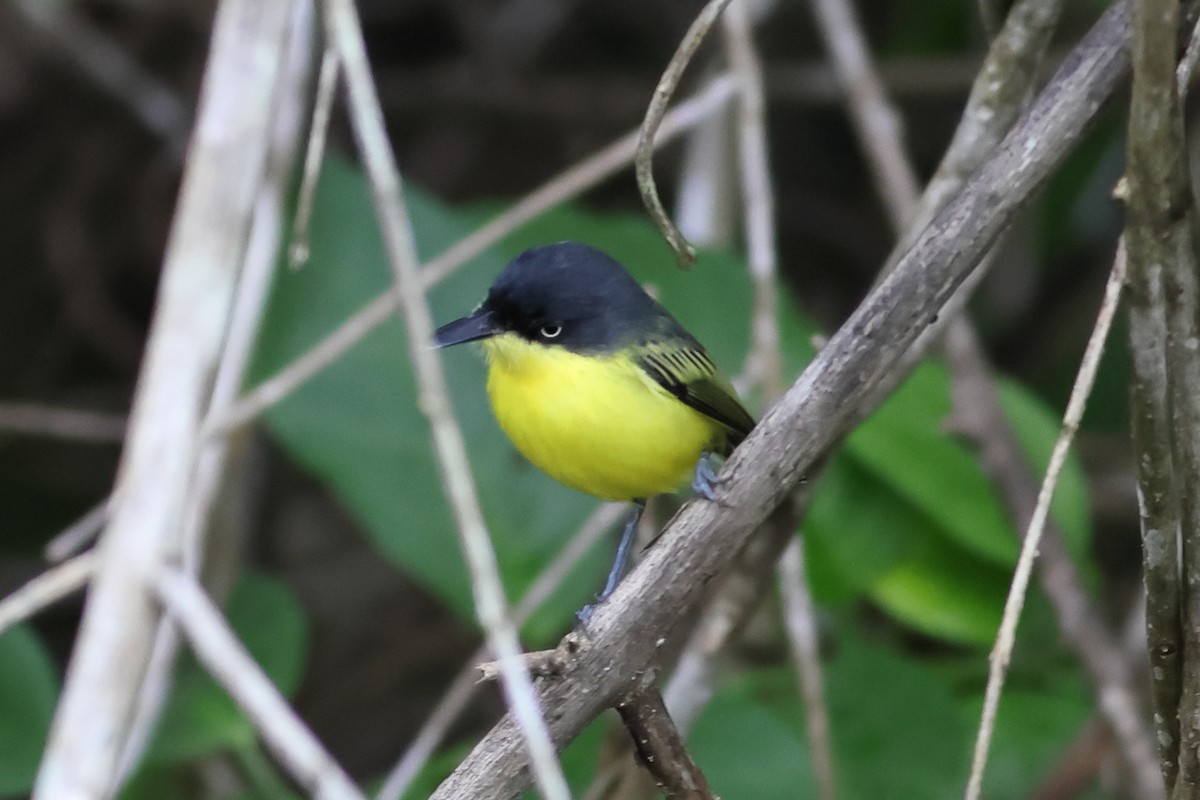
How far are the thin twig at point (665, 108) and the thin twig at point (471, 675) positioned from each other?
65 centimetres

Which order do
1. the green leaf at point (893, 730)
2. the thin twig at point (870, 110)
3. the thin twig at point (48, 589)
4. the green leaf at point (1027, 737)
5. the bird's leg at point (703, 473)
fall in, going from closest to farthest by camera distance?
the thin twig at point (48, 589), the bird's leg at point (703, 473), the green leaf at point (893, 730), the green leaf at point (1027, 737), the thin twig at point (870, 110)

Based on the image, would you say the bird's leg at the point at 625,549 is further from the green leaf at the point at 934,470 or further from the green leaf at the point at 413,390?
the green leaf at the point at 934,470

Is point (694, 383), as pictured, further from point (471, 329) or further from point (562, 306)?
point (471, 329)

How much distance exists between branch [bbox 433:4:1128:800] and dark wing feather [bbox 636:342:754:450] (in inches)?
29.2

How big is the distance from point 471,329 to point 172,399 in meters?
0.95

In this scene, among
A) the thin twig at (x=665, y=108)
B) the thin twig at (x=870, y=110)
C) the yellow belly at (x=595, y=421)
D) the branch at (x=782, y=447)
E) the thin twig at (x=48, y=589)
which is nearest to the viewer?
the thin twig at (x=48, y=589)

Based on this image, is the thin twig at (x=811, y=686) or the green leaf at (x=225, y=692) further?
the green leaf at (x=225, y=692)

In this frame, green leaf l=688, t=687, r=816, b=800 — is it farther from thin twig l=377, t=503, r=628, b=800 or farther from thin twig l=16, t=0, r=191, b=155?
thin twig l=16, t=0, r=191, b=155

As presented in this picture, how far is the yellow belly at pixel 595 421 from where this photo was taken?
2.08 meters

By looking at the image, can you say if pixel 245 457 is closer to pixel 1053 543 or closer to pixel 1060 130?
pixel 1053 543

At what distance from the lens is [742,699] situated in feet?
7.86

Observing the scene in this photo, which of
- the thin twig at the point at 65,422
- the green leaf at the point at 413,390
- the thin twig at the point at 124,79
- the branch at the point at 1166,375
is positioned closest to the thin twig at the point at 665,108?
the branch at the point at 1166,375

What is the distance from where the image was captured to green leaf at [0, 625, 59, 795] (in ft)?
7.38

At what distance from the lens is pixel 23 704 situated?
2312 millimetres
